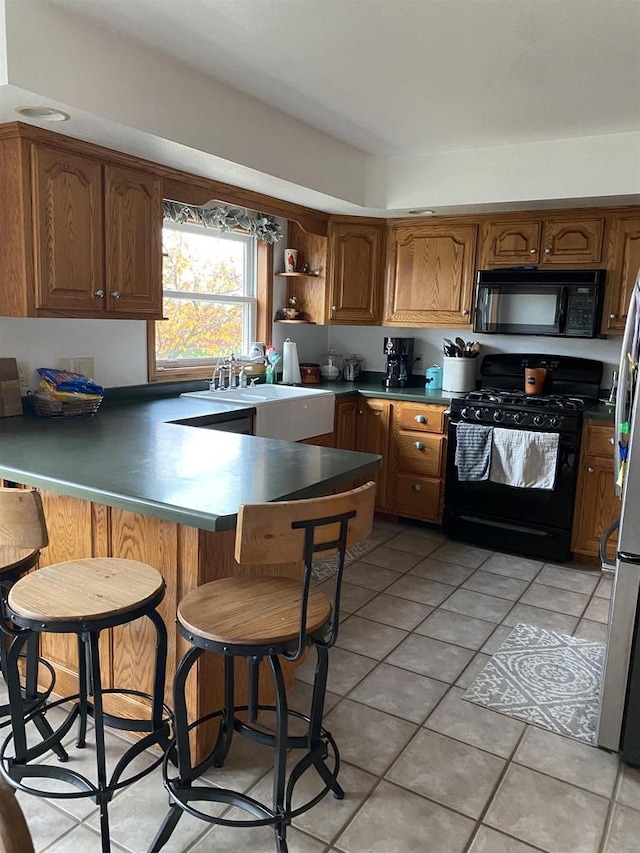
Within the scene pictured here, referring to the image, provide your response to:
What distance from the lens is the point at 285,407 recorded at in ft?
12.3

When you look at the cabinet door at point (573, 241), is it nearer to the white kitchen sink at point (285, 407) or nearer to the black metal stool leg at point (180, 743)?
the white kitchen sink at point (285, 407)

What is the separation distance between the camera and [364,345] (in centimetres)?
507

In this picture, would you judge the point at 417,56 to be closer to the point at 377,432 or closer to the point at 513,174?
the point at 513,174

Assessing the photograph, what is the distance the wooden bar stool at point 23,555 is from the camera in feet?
5.32

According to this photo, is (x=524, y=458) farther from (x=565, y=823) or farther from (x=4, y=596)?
(x=4, y=596)

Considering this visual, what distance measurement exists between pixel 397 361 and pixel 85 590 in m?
3.34

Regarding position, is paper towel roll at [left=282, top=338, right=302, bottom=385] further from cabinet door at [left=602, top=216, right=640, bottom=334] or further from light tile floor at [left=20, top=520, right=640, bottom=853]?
cabinet door at [left=602, top=216, right=640, bottom=334]

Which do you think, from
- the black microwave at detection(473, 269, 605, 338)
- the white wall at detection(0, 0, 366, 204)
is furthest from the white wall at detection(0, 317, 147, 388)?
the black microwave at detection(473, 269, 605, 338)

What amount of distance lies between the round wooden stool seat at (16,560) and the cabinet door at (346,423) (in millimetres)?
2542

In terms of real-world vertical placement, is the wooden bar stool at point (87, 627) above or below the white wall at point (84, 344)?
below

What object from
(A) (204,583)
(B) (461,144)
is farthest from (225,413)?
(B) (461,144)

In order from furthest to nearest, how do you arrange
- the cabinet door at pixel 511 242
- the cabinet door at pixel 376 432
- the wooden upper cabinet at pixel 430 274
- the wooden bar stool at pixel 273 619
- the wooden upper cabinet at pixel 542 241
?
the cabinet door at pixel 376 432 → the wooden upper cabinet at pixel 430 274 → the cabinet door at pixel 511 242 → the wooden upper cabinet at pixel 542 241 → the wooden bar stool at pixel 273 619

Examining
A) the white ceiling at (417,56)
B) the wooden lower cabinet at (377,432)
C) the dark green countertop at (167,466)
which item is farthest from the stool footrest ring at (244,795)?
the wooden lower cabinet at (377,432)

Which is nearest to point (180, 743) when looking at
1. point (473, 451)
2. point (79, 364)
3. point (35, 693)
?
point (35, 693)
